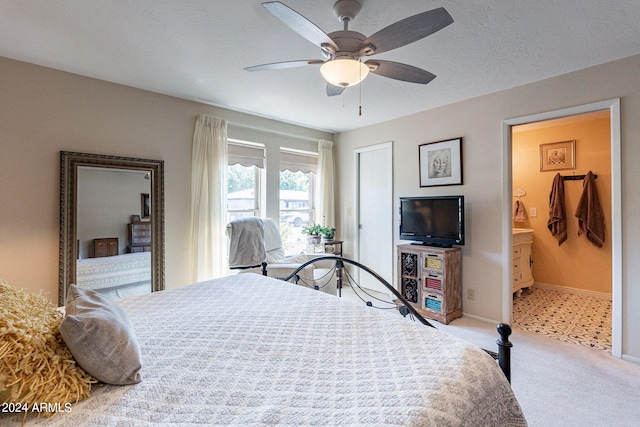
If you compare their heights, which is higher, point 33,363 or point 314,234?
point 314,234

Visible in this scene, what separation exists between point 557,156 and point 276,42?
15.3 ft

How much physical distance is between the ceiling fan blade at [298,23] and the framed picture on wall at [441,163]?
2.48 m

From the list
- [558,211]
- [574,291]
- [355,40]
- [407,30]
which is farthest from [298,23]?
[574,291]

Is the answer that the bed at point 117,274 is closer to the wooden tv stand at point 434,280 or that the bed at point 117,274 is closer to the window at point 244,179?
the window at point 244,179

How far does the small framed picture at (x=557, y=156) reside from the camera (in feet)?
14.6

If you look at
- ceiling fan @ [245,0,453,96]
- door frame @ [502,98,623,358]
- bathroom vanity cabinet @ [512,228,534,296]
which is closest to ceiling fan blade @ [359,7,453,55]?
ceiling fan @ [245,0,453,96]

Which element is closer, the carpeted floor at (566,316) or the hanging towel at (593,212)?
the carpeted floor at (566,316)

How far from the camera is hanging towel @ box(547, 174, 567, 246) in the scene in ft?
14.7

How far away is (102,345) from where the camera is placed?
3.28 feet

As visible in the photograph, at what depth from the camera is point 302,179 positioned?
4.89 m

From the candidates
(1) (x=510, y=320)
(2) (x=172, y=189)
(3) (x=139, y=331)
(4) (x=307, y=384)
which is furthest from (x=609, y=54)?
(2) (x=172, y=189)

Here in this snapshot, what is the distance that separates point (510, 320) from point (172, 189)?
4043 mm

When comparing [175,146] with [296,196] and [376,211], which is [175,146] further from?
[376,211]

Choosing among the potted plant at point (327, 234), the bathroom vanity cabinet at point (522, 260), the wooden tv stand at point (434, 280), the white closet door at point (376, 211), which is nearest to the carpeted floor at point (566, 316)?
the bathroom vanity cabinet at point (522, 260)
